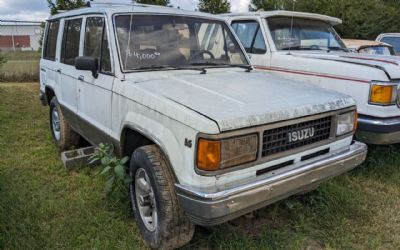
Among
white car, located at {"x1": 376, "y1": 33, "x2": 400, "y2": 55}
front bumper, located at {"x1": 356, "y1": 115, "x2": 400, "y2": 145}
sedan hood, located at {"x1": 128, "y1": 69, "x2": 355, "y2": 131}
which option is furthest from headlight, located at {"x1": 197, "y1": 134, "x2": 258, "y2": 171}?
white car, located at {"x1": 376, "y1": 33, "x2": 400, "y2": 55}

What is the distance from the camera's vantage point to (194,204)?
2.38 m

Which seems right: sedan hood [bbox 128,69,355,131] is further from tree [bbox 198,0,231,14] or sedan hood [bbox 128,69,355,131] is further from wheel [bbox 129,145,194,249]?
tree [bbox 198,0,231,14]

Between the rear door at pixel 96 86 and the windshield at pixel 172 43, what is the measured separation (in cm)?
21

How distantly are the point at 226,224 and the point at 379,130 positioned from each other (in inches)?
78.1

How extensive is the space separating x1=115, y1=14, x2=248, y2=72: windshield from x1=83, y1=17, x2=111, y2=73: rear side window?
0.20 meters

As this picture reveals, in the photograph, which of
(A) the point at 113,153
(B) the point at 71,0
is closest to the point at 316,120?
(A) the point at 113,153

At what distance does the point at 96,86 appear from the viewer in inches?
147

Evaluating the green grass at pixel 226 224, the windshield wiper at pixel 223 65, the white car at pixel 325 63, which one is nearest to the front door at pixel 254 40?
the white car at pixel 325 63

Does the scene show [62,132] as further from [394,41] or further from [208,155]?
[394,41]

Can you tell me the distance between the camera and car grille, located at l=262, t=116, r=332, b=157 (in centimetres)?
264

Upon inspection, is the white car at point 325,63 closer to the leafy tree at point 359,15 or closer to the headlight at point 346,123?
the headlight at point 346,123

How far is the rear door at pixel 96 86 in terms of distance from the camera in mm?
3555

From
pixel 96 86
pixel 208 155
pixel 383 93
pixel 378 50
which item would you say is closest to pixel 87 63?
pixel 96 86

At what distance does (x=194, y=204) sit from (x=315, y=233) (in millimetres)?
1500
